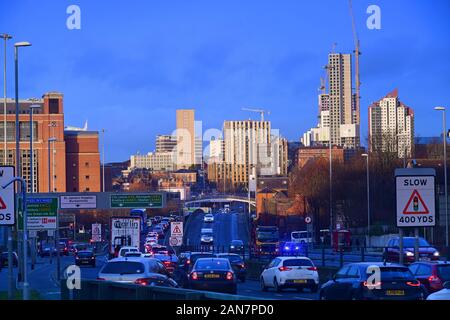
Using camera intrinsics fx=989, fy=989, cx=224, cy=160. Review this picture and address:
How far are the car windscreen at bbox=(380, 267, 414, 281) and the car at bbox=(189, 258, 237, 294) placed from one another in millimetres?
11020

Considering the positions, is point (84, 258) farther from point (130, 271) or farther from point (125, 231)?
point (130, 271)

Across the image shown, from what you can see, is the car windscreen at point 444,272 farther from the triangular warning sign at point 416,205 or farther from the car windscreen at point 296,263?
the triangular warning sign at point 416,205

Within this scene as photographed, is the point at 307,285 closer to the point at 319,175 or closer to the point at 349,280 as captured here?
the point at 349,280

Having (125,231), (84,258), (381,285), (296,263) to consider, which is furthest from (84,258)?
(381,285)

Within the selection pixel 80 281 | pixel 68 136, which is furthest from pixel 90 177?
pixel 80 281

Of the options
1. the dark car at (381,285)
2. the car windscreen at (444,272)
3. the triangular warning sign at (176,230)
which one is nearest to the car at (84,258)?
the triangular warning sign at (176,230)

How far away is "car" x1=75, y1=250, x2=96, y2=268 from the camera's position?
58.8 m

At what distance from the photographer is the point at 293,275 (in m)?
36.0

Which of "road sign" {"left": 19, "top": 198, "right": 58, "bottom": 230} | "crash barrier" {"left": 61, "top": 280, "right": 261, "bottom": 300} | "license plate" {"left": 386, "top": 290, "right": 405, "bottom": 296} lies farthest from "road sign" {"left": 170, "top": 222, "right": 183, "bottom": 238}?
"license plate" {"left": 386, "top": 290, "right": 405, "bottom": 296}

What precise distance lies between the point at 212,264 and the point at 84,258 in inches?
1041

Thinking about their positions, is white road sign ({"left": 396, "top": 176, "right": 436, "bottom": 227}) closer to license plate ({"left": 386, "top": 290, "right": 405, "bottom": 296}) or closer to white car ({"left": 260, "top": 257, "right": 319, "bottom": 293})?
license plate ({"left": 386, "top": 290, "right": 405, "bottom": 296})

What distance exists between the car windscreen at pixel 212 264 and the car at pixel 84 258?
25176 millimetres
